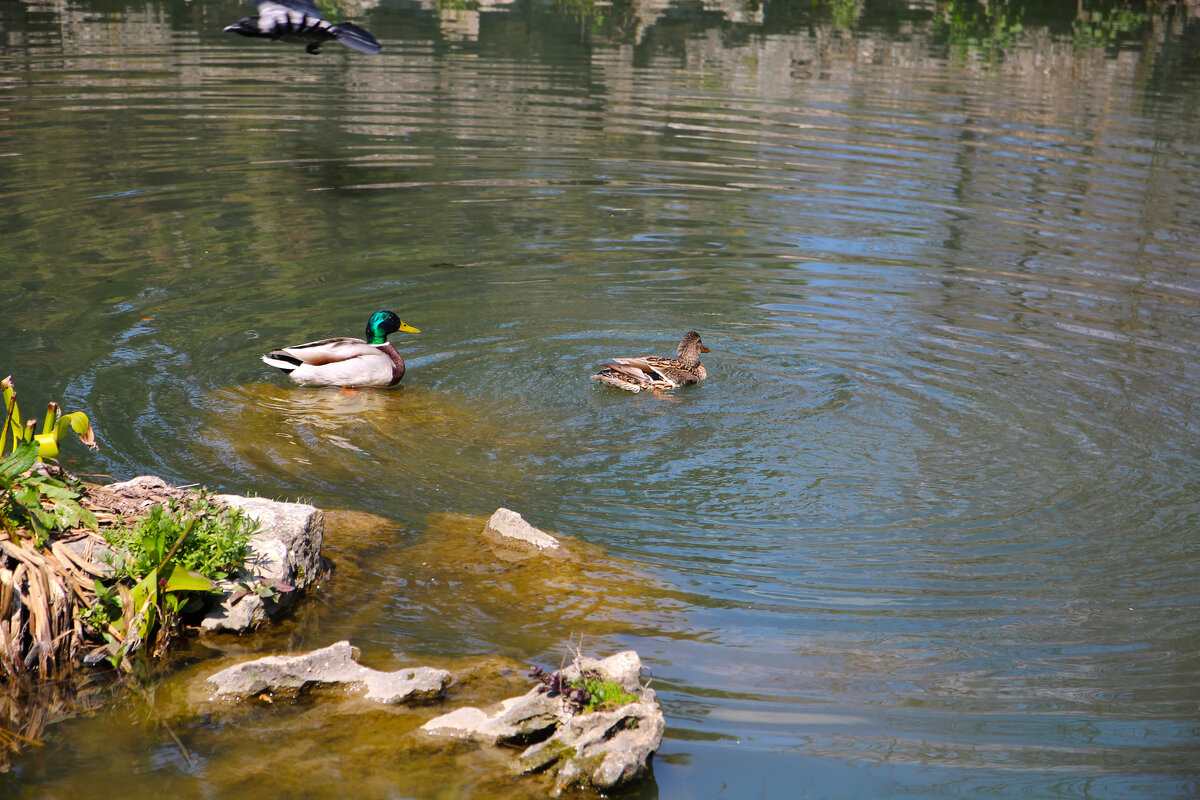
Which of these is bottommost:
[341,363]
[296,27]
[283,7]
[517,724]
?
[517,724]

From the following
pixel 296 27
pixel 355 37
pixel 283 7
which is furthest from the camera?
pixel 283 7

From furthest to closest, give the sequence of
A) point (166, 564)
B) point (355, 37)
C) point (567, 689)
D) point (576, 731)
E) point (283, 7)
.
Answer: point (283, 7)
point (355, 37)
point (166, 564)
point (567, 689)
point (576, 731)

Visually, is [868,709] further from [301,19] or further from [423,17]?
[423,17]

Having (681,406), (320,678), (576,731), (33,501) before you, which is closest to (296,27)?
(681,406)

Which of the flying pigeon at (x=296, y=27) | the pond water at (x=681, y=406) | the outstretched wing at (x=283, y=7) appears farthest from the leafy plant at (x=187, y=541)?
the outstretched wing at (x=283, y=7)

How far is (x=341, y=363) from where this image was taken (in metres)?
8.84

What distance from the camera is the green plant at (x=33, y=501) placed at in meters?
5.09

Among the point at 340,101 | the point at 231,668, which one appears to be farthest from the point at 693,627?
the point at 340,101

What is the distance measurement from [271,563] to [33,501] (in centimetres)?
115

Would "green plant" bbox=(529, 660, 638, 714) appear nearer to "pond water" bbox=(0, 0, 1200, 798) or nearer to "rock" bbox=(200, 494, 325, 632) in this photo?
"pond water" bbox=(0, 0, 1200, 798)

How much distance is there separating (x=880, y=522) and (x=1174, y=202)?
1067 centimetres

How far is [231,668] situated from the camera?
185 inches

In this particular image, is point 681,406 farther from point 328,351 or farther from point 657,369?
point 328,351

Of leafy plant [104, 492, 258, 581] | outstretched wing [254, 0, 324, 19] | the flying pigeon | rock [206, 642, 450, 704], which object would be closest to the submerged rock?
rock [206, 642, 450, 704]
